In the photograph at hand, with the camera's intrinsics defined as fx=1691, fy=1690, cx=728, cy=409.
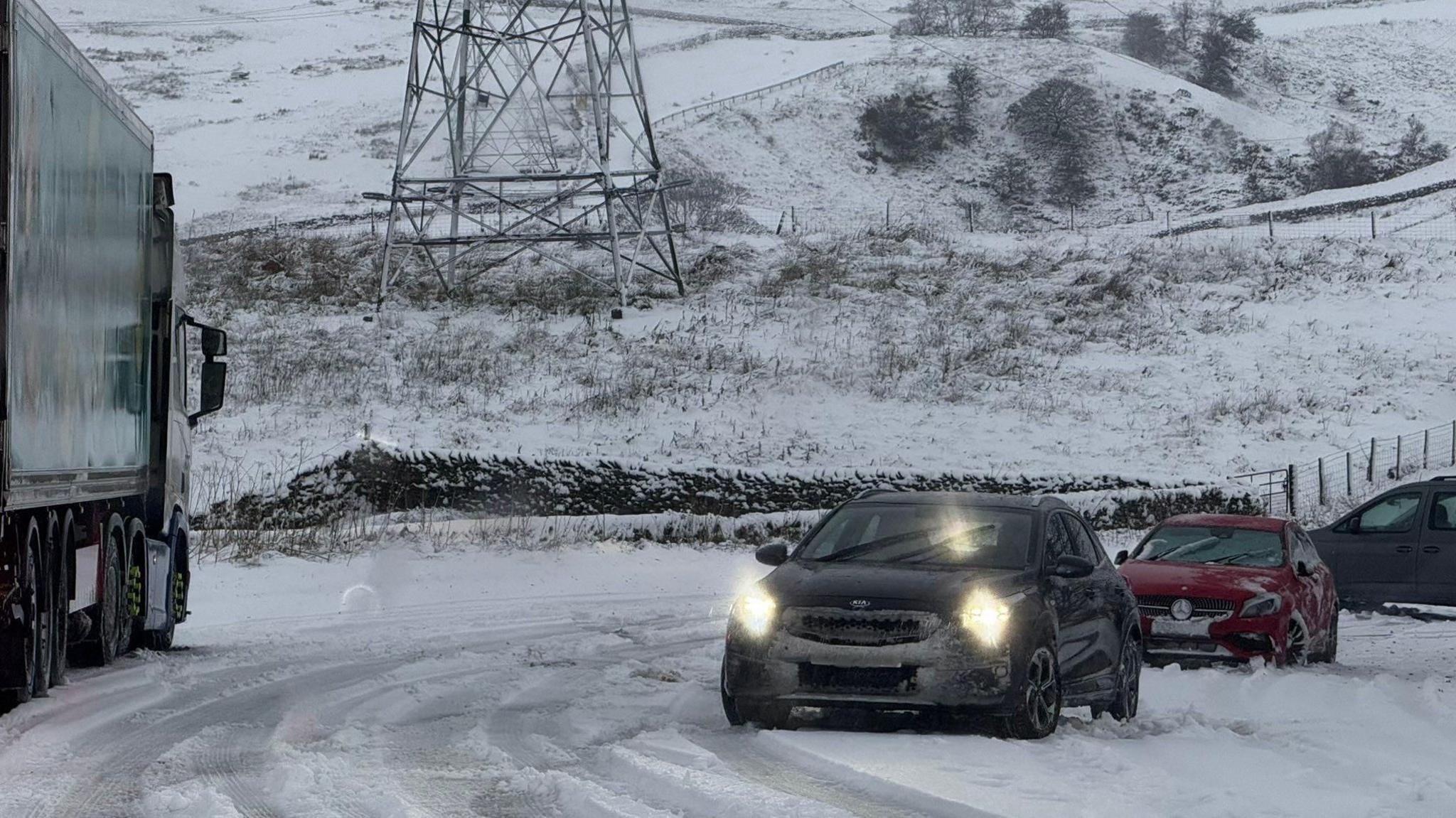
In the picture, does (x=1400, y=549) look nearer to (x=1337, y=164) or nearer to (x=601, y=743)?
(x=601, y=743)

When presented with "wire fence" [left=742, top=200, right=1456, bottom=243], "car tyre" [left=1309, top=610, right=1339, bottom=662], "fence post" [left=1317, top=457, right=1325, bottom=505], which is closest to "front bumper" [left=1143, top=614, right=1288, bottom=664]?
"car tyre" [left=1309, top=610, right=1339, bottom=662]

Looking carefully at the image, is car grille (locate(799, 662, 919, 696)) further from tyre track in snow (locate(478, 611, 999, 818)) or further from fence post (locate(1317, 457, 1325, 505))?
fence post (locate(1317, 457, 1325, 505))

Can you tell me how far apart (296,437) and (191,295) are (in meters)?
14.9

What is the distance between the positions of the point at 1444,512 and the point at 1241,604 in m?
5.11

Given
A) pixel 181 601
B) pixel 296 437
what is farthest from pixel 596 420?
pixel 181 601

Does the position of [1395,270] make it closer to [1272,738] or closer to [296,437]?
[296,437]

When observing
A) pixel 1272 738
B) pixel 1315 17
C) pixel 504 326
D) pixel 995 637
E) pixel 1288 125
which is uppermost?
pixel 1315 17

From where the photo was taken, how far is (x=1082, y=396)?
132 ft

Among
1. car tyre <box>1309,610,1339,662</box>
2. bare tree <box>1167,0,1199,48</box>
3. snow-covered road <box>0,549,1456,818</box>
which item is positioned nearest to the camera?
snow-covered road <box>0,549,1456,818</box>

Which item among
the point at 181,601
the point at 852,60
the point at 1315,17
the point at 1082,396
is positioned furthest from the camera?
the point at 1315,17

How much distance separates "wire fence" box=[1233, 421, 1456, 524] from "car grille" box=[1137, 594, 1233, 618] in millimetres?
15860

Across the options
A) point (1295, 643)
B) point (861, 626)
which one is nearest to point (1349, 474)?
point (1295, 643)

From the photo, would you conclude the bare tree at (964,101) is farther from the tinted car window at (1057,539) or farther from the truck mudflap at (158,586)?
the tinted car window at (1057,539)

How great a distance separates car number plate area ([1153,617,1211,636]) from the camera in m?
15.1
